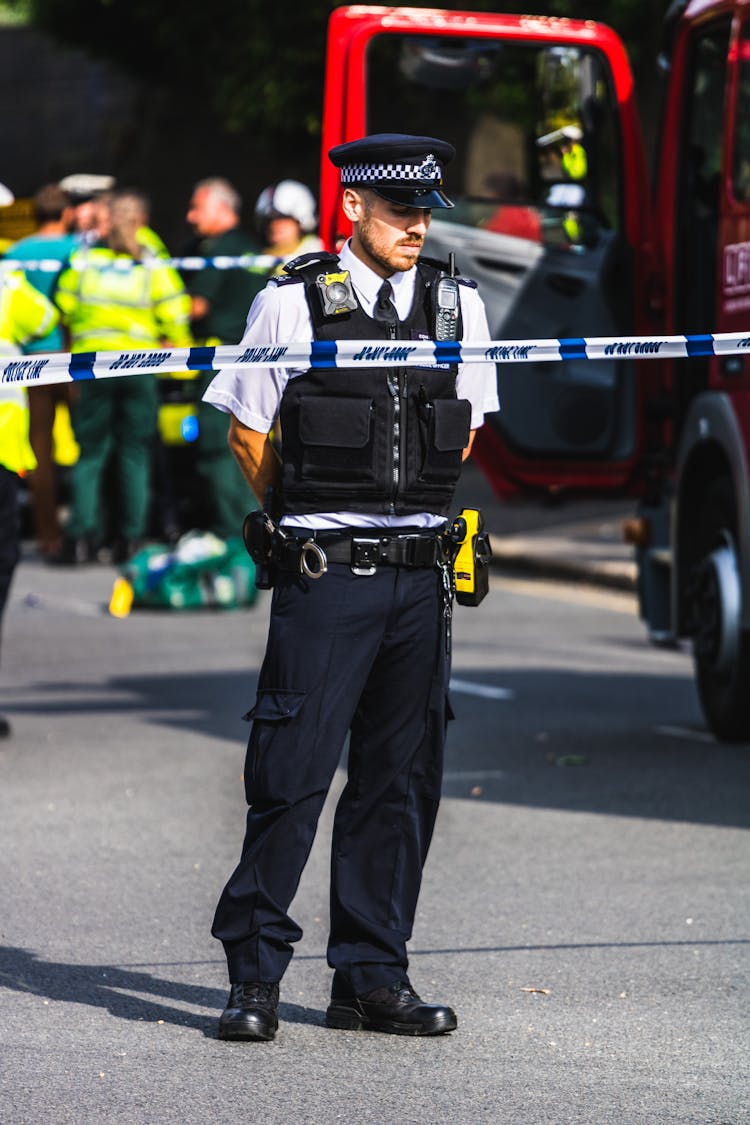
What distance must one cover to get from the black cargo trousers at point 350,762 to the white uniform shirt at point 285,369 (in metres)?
0.11

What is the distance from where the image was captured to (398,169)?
191 inches

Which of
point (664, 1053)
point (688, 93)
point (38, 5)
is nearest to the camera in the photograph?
point (664, 1053)

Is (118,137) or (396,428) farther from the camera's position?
(118,137)

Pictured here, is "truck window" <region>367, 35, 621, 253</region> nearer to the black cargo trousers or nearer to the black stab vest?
the black stab vest

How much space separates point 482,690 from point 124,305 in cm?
479

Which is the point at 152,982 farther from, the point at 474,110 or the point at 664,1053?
the point at 474,110

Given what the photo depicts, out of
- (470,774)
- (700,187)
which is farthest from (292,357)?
(700,187)

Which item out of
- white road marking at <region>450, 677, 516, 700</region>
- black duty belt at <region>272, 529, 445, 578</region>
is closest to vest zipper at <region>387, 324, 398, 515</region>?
black duty belt at <region>272, 529, 445, 578</region>

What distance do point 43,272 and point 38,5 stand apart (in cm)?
1417

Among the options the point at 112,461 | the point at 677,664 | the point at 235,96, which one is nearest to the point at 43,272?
the point at 112,461

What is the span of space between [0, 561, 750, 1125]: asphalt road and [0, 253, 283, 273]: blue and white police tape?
2.44m

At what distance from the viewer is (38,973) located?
550 cm

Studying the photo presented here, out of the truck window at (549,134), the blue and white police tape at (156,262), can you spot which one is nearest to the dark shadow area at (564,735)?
the truck window at (549,134)

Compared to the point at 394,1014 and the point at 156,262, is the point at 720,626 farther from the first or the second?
the point at 156,262
